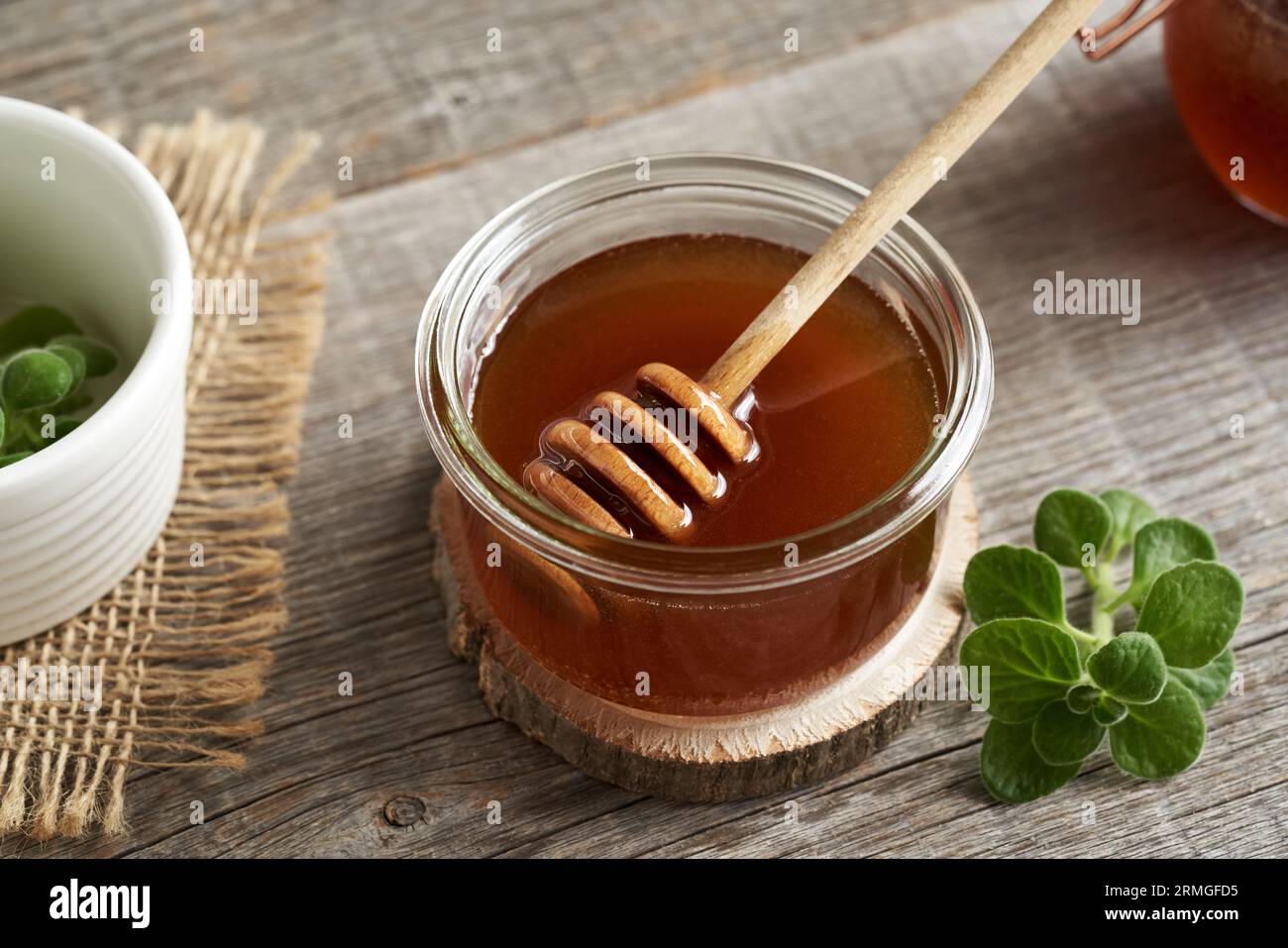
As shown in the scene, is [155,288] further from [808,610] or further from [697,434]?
[808,610]

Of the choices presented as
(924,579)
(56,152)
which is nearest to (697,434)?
(924,579)

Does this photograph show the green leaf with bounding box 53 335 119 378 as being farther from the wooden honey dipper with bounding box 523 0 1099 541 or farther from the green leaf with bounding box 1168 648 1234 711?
the green leaf with bounding box 1168 648 1234 711

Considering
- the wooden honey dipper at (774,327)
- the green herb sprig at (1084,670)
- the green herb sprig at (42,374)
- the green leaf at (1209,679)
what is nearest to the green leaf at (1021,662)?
the green herb sprig at (1084,670)

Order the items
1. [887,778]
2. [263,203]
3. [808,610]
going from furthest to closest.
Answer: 1. [263,203]
2. [887,778]
3. [808,610]

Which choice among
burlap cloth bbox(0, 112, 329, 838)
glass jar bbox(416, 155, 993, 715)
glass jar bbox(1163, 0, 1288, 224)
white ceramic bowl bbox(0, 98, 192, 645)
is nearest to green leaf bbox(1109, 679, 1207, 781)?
glass jar bbox(416, 155, 993, 715)

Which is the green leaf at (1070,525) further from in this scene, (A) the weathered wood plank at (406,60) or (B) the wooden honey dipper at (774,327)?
(A) the weathered wood plank at (406,60)

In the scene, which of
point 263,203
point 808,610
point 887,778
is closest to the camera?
point 808,610

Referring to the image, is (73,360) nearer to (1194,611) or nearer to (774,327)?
(774,327)

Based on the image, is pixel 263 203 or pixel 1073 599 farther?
pixel 263 203
